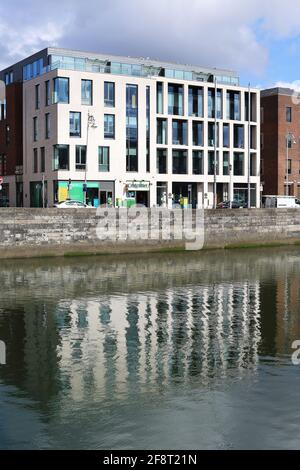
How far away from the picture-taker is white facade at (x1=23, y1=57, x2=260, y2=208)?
67562mm

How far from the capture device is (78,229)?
132 feet

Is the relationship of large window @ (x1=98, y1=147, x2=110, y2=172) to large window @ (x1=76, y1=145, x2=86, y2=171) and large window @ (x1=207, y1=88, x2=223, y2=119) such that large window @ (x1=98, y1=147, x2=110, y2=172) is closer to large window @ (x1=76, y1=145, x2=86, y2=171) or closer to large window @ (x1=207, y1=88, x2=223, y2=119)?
large window @ (x1=76, y1=145, x2=86, y2=171)

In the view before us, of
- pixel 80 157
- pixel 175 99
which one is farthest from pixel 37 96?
pixel 175 99

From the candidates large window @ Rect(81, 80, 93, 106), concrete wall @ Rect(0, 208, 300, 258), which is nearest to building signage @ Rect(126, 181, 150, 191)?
large window @ Rect(81, 80, 93, 106)

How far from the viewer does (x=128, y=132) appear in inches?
2798

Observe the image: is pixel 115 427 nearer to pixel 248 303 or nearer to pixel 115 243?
pixel 248 303

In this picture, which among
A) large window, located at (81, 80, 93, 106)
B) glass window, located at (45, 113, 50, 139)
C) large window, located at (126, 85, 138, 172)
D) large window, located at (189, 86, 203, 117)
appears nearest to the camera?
large window, located at (81, 80, 93, 106)

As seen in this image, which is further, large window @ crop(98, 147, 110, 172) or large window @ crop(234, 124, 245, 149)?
large window @ crop(234, 124, 245, 149)

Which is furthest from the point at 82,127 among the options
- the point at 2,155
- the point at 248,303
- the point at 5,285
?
the point at 248,303

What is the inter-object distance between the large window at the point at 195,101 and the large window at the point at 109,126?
10.3 m

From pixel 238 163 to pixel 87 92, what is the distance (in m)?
20.9

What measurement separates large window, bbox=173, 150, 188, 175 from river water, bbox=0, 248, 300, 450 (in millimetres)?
46658

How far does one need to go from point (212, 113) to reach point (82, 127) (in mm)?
17149

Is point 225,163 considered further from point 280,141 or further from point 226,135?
point 280,141
